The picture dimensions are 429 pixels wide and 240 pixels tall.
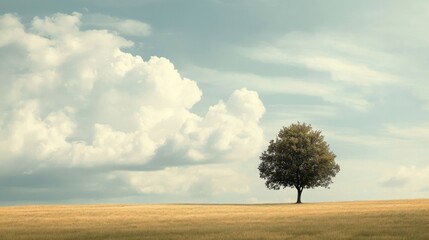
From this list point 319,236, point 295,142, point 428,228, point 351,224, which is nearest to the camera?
point 319,236

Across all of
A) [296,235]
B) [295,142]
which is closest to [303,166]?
[295,142]

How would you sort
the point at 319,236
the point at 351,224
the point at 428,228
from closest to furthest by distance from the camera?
1. the point at 319,236
2. the point at 428,228
3. the point at 351,224

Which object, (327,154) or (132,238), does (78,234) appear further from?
(327,154)

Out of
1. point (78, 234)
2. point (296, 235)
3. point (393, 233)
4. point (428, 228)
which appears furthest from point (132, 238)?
point (428, 228)

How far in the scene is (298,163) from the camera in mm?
104375

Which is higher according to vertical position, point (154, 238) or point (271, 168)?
point (271, 168)

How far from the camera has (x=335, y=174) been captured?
105125 mm

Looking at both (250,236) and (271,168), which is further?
(271,168)

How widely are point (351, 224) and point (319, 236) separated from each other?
947cm

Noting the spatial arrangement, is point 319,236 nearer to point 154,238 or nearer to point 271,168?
point 154,238

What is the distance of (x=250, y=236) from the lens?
32.5m

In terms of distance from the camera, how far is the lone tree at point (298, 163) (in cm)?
10388

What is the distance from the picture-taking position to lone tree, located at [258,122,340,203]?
341ft

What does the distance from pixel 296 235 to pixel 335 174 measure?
73.9m
